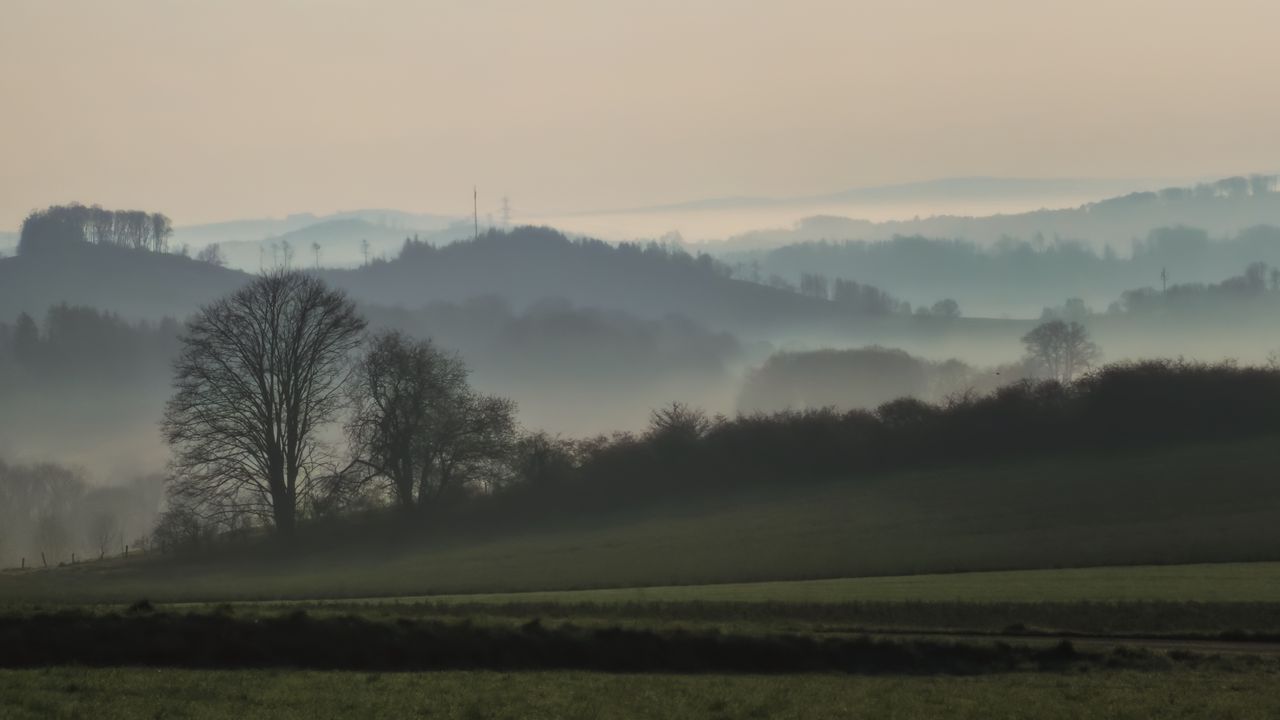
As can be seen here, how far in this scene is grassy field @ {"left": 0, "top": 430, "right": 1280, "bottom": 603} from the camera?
37.3m

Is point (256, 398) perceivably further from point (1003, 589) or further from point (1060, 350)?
point (1060, 350)

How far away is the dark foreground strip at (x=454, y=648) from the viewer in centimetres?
2572

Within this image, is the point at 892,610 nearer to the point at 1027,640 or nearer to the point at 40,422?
the point at 1027,640

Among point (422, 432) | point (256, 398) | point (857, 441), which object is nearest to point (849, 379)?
point (857, 441)

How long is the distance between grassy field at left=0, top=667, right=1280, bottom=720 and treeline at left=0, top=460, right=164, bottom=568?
371 ft

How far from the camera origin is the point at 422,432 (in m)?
70.3

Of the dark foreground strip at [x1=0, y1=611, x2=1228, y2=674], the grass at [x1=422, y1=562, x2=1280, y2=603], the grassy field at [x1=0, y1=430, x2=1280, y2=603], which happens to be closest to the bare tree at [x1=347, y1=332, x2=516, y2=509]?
the grassy field at [x1=0, y1=430, x2=1280, y2=603]

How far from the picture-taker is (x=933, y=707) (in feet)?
68.1

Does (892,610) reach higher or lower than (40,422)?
lower

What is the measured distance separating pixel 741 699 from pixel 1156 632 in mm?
12669

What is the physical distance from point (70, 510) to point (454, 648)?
5061 inches

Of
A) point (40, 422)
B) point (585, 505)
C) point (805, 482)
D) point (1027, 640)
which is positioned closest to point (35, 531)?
point (40, 422)

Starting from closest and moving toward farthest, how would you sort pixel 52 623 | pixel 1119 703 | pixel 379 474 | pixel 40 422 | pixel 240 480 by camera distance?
pixel 1119 703 → pixel 52 623 → pixel 240 480 → pixel 379 474 → pixel 40 422

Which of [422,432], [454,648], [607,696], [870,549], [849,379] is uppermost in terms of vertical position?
[849,379]
